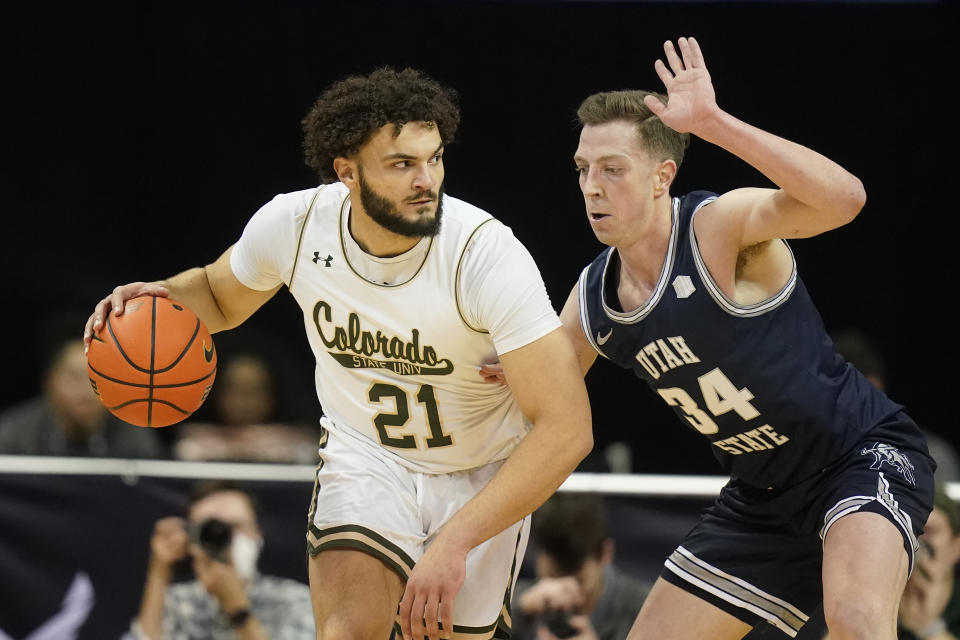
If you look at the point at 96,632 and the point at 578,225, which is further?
the point at 578,225

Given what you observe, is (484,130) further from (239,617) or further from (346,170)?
(346,170)

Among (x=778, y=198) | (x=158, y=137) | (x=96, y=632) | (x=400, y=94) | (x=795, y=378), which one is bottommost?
(x=96, y=632)

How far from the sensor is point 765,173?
402 cm

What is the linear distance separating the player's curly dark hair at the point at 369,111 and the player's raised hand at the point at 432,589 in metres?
1.34

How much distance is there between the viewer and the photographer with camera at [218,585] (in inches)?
223

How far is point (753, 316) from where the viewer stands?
4.26 metres

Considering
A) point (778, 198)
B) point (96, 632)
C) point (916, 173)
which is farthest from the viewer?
Result: point (916, 173)

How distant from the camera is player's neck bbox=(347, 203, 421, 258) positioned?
174 inches

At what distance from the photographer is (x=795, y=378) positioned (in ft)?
14.0

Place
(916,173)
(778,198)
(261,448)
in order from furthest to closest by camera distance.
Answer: (916,173) < (261,448) < (778,198)

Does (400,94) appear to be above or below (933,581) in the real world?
above

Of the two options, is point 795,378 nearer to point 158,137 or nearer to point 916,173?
point 916,173

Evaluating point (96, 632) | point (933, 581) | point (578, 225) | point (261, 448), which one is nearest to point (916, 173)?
point (578, 225)

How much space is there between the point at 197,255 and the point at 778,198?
5.54 metres
